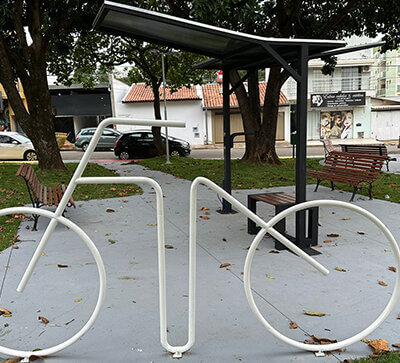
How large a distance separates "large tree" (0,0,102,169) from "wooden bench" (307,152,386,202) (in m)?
7.71

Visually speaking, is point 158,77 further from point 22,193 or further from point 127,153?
point 22,193

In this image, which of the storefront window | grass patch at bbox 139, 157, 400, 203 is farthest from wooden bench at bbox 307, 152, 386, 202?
the storefront window

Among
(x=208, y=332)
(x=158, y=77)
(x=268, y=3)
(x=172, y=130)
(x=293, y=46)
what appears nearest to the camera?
(x=208, y=332)

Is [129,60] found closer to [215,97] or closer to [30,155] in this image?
[30,155]

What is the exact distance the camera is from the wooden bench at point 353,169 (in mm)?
7285

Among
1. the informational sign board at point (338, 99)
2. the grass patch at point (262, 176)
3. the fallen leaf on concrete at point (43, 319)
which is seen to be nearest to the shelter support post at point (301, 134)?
the fallen leaf on concrete at point (43, 319)

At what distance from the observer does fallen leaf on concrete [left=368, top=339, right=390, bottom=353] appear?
2592mm

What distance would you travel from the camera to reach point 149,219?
6.29 metres

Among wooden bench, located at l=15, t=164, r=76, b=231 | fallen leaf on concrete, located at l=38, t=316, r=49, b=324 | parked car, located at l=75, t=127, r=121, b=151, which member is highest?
parked car, located at l=75, t=127, r=121, b=151

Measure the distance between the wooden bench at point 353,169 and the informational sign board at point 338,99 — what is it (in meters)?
25.4

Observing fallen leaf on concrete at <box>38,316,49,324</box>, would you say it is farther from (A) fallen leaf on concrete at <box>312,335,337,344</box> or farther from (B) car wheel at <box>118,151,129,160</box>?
(B) car wheel at <box>118,151,129,160</box>

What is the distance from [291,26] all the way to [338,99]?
21988 mm

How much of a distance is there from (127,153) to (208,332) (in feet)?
56.9

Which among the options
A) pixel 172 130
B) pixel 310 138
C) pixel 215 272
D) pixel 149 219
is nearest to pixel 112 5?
pixel 215 272
